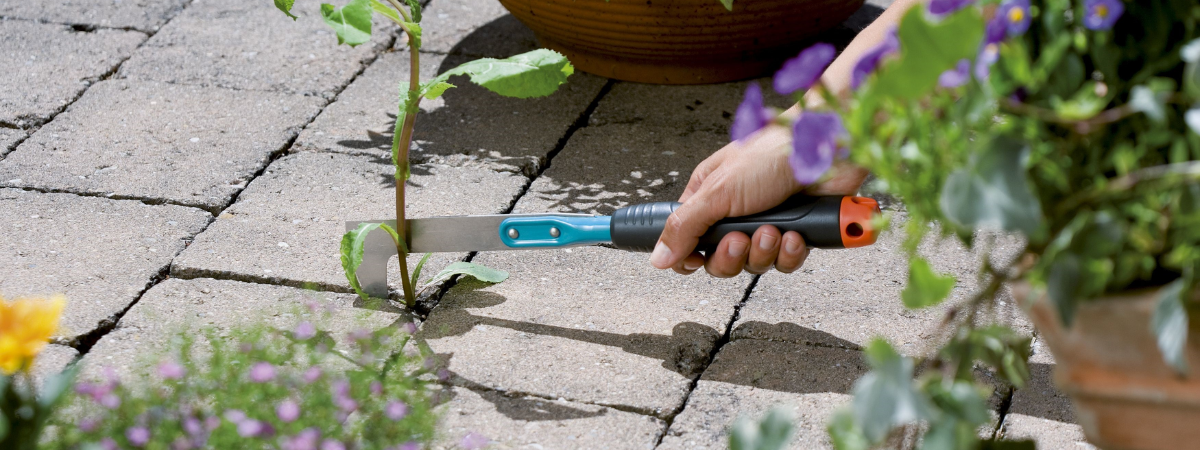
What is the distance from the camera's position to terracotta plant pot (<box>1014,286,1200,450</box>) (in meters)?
0.78

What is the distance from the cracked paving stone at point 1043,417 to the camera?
5.10 ft

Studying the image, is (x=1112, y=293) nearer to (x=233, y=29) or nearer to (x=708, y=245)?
(x=708, y=245)

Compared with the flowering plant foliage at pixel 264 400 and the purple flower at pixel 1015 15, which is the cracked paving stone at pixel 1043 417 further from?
the purple flower at pixel 1015 15

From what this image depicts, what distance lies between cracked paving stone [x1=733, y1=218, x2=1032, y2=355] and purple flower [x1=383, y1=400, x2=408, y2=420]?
2.08 feet


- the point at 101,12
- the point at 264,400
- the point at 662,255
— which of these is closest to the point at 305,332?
the point at 264,400

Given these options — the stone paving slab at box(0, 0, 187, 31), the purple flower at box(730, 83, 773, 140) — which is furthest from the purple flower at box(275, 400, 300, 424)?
the stone paving slab at box(0, 0, 187, 31)

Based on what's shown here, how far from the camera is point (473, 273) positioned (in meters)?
1.90

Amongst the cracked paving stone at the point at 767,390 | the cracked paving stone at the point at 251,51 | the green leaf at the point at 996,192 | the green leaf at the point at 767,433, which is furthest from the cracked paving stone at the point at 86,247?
the green leaf at the point at 996,192

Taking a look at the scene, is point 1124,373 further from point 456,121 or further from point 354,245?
point 456,121

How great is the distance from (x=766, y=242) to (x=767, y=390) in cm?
24

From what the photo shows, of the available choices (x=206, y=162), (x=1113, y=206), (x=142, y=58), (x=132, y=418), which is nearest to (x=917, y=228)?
(x=1113, y=206)

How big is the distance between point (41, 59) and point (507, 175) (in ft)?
4.42

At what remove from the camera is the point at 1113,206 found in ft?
2.51

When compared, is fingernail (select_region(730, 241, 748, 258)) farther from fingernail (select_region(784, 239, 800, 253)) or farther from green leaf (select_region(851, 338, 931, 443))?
green leaf (select_region(851, 338, 931, 443))
